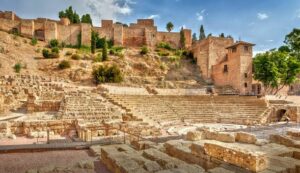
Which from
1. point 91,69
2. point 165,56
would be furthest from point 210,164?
point 165,56

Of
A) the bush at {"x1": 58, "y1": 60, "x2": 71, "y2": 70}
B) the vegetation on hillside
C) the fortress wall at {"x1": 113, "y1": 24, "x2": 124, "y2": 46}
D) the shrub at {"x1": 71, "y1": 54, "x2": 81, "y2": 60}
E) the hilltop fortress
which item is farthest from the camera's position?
the fortress wall at {"x1": 113, "y1": 24, "x2": 124, "y2": 46}

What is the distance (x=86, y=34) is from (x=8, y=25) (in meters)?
13.6

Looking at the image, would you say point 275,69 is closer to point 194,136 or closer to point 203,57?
point 203,57

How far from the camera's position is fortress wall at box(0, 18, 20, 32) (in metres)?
40.9

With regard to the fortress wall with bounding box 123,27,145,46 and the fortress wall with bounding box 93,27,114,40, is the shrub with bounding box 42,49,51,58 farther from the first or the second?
the fortress wall with bounding box 123,27,145,46

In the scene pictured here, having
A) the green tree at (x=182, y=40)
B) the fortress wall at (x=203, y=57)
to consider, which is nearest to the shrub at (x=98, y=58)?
the fortress wall at (x=203, y=57)

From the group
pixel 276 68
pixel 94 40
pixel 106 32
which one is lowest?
pixel 276 68

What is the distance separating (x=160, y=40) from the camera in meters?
50.0

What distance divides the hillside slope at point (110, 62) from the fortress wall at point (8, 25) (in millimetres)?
4208

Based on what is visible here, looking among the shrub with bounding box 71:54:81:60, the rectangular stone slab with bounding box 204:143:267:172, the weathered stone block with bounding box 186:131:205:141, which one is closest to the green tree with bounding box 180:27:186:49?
the shrub with bounding box 71:54:81:60

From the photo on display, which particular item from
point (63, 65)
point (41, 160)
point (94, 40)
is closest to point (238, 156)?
point (41, 160)

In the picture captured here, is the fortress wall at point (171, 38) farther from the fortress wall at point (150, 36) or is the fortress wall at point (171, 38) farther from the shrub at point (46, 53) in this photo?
the shrub at point (46, 53)

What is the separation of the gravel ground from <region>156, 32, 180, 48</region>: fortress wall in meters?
43.7

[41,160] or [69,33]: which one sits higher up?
[69,33]
